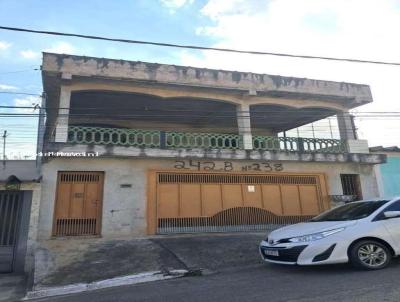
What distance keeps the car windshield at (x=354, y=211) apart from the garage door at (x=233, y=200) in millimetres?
5224

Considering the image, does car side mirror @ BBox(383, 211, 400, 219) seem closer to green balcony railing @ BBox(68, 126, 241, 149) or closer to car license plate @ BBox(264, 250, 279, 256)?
car license plate @ BBox(264, 250, 279, 256)

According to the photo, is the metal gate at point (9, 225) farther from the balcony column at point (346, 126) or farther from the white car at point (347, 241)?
the balcony column at point (346, 126)

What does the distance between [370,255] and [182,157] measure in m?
7.03

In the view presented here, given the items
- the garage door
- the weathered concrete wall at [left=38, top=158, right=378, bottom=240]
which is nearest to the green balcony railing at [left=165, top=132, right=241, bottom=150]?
the weathered concrete wall at [left=38, top=158, right=378, bottom=240]

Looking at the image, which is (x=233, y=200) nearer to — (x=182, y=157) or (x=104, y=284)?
(x=182, y=157)

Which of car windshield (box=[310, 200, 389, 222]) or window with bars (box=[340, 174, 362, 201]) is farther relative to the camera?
window with bars (box=[340, 174, 362, 201])

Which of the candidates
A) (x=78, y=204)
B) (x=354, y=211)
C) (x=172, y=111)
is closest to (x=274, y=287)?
(x=354, y=211)

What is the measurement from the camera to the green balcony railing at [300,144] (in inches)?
548

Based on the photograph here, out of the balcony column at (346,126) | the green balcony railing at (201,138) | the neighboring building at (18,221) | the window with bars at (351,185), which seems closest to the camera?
the neighboring building at (18,221)

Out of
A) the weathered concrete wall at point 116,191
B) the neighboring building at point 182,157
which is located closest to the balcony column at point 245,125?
the neighboring building at point 182,157

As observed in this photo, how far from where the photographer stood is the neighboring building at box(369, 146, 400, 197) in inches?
615

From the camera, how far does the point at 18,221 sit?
1037cm

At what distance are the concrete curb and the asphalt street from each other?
12.0 inches

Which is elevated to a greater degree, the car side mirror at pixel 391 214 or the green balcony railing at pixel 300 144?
the green balcony railing at pixel 300 144
